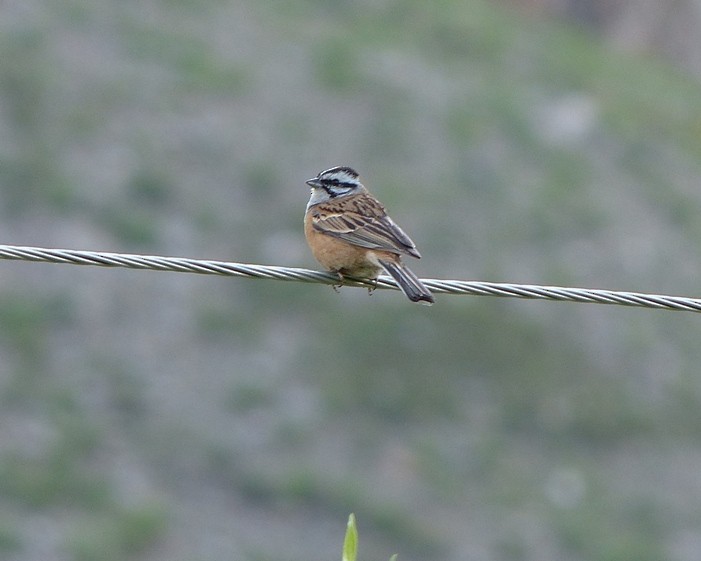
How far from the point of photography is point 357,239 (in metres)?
7.70

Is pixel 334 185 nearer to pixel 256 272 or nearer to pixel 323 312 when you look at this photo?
pixel 256 272

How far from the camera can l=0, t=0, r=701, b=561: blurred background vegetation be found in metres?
13.8

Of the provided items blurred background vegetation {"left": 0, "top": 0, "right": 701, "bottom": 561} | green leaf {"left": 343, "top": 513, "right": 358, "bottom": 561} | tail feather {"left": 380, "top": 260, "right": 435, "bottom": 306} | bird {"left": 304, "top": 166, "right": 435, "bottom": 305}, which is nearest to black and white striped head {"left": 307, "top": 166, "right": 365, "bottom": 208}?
bird {"left": 304, "top": 166, "right": 435, "bottom": 305}

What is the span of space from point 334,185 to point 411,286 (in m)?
2.20

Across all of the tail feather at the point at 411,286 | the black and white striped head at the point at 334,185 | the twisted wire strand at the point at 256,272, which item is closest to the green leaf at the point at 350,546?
the twisted wire strand at the point at 256,272

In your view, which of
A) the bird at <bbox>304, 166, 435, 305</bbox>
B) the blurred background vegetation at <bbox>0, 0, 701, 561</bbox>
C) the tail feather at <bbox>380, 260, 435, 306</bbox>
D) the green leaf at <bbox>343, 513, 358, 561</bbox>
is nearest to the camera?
the green leaf at <bbox>343, 513, 358, 561</bbox>

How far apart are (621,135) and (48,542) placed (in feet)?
43.5

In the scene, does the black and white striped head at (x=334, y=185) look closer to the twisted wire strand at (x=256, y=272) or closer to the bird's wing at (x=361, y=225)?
the bird's wing at (x=361, y=225)

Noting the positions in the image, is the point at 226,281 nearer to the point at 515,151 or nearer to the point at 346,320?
the point at 346,320

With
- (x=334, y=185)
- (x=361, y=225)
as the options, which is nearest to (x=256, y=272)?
(x=361, y=225)

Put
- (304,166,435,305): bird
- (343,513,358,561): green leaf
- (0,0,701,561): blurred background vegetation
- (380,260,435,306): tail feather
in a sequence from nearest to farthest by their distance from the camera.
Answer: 1. (343,513,358,561): green leaf
2. (380,260,435,306): tail feather
3. (304,166,435,305): bird
4. (0,0,701,561): blurred background vegetation

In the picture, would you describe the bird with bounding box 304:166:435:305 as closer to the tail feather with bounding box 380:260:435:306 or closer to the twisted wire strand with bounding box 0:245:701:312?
the tail feather with bounding box 380:260:435:306

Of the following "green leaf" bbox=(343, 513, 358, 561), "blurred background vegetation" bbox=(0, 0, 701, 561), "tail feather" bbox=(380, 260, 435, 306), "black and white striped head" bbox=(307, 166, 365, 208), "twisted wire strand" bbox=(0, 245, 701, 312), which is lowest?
"green leaf" bbox=(343, 513, 358, 561)

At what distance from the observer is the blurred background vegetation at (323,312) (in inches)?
544
